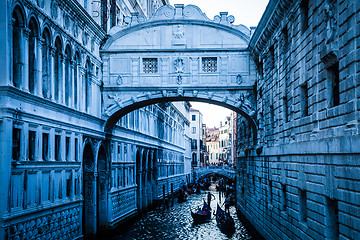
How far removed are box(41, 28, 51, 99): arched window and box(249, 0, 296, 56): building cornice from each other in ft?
20.2

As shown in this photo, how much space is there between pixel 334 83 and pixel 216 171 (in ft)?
137

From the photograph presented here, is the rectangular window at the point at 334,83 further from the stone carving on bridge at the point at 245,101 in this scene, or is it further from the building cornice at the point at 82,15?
the stone carving on bridge at the point at 245,101

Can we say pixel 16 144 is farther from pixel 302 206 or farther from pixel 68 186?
pixel 302 206

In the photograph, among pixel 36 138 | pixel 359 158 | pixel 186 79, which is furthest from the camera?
pixel 186 79

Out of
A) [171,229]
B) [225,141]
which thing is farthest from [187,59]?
[225,141]

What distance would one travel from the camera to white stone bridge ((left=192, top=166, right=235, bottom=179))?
45.3m

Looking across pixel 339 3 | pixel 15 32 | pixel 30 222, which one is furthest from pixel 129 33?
pixel 339 3

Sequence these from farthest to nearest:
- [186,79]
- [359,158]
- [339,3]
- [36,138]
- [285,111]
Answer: [186,79] → [285,111] → [36,138] → [339,3] → [359,158]

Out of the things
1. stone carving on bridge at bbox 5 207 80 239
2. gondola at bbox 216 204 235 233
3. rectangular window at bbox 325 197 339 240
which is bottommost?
gondola at bbox 216 204 235 233

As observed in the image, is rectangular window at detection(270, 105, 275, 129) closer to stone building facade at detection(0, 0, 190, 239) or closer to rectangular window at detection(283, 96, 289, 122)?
rectangular window at detection(283, 96, 289, 122)

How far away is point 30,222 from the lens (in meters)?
10.8

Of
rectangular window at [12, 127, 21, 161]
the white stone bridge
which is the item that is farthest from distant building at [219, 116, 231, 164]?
rectangular window at [12, 127, 21, 161]

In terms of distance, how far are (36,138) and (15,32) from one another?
262cm

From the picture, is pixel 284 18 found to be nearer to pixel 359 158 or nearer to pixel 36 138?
pixel 359 158
